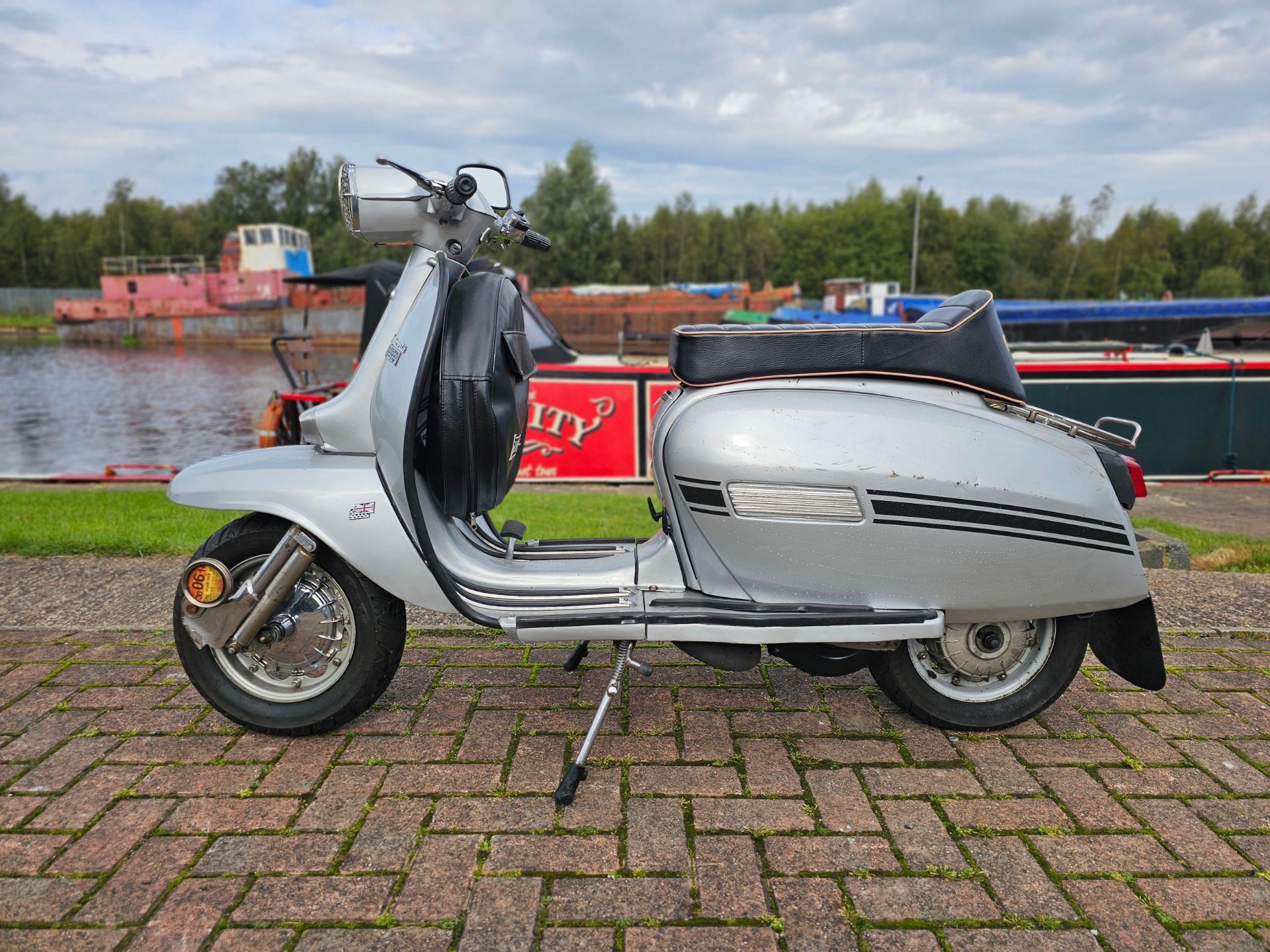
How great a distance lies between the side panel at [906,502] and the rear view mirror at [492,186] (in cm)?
99

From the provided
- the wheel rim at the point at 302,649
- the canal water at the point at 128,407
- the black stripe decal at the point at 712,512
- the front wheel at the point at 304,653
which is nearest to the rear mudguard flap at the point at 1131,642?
the black stripe decal at the point at 712,512

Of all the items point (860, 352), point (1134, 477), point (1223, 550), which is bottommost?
point (1223, 550)

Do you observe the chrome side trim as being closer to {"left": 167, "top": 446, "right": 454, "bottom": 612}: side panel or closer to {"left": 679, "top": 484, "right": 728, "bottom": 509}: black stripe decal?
{"left": 167, "top": 446, "right": 454, "bottom": 612}: side panel

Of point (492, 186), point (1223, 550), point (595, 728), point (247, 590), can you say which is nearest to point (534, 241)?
point (492, 186)

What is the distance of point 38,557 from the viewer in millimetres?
5211

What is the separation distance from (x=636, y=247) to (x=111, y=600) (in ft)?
255

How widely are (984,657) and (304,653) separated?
227 centimetres

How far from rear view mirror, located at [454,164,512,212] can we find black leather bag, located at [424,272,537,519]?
0.79 feet

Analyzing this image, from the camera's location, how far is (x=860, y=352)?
282cm

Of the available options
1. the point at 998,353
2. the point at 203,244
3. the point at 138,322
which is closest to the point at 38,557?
the point at 998,353

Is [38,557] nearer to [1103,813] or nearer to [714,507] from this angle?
[714,507]

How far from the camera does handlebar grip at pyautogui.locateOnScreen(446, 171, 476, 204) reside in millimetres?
2910

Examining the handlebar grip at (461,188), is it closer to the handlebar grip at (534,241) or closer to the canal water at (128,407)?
the handlebar grip at (534,241)

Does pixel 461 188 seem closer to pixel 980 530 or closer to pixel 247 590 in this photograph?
pixel 247 590
